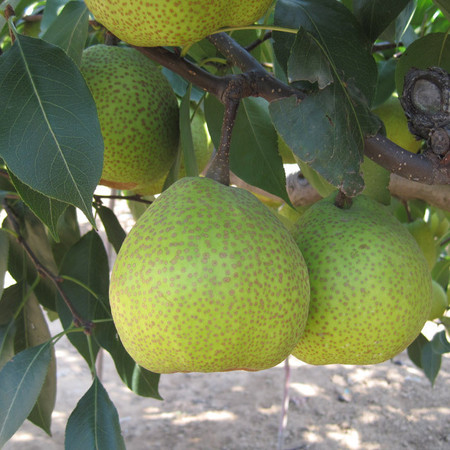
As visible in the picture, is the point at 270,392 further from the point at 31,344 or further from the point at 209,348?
the point at 209,348

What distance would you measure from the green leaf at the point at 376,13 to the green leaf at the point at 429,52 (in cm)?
13

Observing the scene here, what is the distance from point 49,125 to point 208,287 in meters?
0.29

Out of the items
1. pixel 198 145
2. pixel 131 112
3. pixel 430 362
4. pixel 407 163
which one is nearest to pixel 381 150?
pixel 407 163

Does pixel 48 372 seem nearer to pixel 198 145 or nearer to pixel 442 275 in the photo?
pixel 198 145

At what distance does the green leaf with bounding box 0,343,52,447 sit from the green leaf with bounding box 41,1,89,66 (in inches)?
22.7

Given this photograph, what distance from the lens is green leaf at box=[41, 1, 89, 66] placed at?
92cm

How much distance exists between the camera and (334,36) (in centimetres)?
87

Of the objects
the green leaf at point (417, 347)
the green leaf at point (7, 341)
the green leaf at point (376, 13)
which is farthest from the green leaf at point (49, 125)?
the green leaf at point (417, 347)

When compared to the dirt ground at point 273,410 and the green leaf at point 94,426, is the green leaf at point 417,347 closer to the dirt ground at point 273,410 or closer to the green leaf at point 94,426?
the green leaf at point 94,426

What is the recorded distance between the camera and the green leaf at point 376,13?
0.88m

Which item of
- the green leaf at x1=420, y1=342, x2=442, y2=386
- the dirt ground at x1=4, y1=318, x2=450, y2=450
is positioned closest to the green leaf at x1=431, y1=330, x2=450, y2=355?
the green leaf at x1=420, y1=342, x2=442, y2=386

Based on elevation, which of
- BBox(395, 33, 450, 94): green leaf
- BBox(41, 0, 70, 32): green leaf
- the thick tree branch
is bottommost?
the thick tree branch

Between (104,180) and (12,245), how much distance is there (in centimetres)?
46

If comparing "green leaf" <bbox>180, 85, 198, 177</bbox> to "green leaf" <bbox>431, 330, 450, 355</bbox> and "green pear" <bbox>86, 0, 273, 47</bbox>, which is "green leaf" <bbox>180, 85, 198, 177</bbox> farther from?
"green leaf" <bbox>431, 330, 450, 355</bbox>
